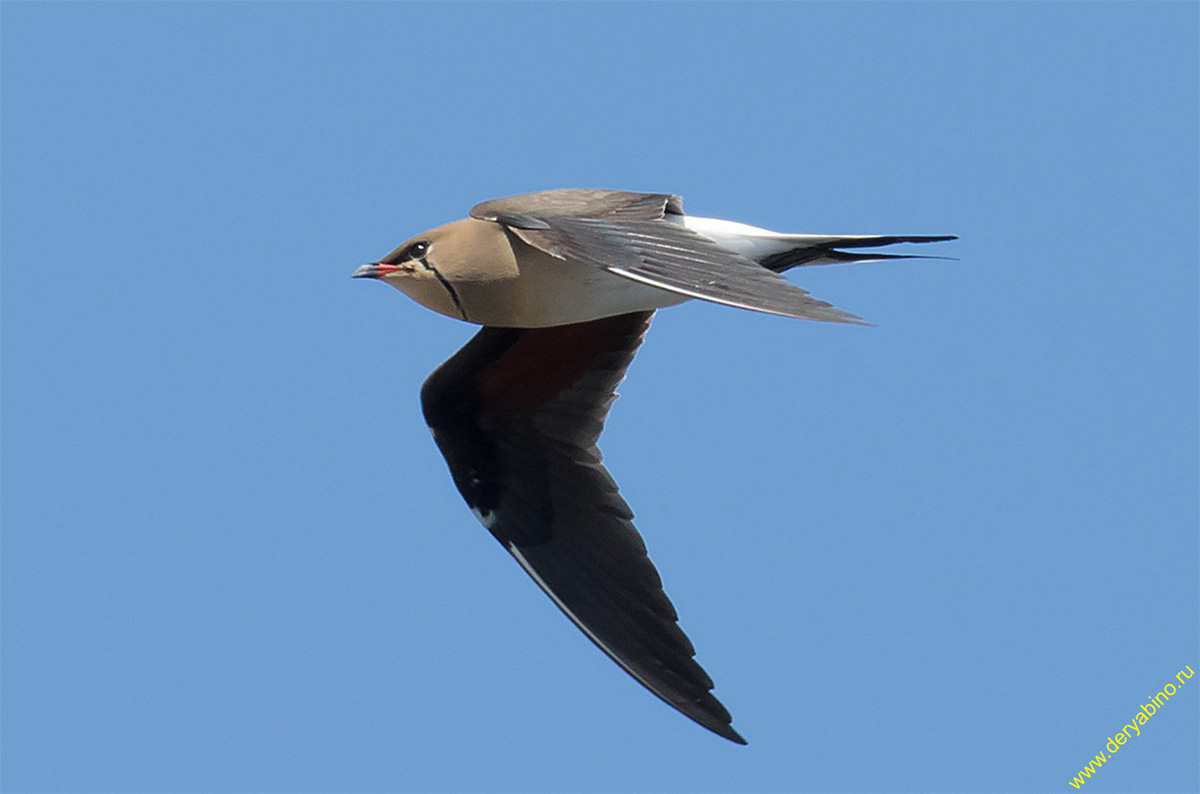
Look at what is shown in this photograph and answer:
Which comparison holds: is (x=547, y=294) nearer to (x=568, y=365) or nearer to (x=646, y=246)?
(x=646, y=246)

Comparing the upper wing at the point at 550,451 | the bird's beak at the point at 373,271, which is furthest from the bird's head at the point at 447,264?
the upper wing at the point at 550,451

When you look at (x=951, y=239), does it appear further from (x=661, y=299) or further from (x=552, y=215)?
(x=552, y=215)

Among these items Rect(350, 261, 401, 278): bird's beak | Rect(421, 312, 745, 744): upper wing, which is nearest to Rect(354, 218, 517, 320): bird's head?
Rect(350, 261, 401, 278): bird's beak

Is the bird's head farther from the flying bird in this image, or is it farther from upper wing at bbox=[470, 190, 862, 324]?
upper wing at bbox=[470, 190, 862, 324]

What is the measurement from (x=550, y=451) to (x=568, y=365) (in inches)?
15.9

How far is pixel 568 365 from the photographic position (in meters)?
8.06

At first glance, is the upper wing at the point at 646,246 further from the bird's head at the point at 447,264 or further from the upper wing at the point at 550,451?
the upper wing at the point at 550,451

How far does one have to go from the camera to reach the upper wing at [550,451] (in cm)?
785

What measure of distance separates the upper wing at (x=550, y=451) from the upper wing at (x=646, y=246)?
900mm

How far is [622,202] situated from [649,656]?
77.9 inches

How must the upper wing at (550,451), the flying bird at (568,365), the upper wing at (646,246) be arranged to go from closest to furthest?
the upper wing at (646,246), the flying bird at (568,365), the upper wing at (550,451)

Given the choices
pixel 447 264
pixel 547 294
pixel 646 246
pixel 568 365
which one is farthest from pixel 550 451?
pixel 646 246

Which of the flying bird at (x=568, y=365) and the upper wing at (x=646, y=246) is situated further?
the flying bird at (x=568, y=365)

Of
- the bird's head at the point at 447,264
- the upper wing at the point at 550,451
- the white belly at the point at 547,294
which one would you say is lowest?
the upper wing at the point at 550,451
